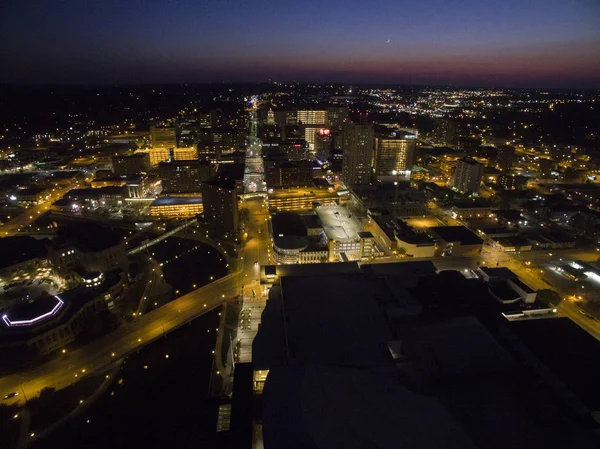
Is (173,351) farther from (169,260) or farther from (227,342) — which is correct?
(169,260)

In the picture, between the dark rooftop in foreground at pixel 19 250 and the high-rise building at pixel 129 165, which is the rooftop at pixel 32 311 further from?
the high-rise building at pixel 129 165

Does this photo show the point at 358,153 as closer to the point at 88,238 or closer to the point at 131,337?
the point at 88,238

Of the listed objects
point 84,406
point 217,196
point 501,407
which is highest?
point 217,196

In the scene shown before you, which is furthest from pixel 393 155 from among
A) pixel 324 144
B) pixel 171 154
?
pixel 171 154

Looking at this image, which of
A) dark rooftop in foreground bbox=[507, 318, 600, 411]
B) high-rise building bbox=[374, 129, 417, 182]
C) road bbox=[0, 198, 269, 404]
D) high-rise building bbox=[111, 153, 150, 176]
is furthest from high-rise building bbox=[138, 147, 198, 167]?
dark rooftop in foreground bbox=[507, 318, 600, 411]

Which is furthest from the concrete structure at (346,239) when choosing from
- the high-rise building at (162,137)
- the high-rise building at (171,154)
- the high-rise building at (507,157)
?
the high-rise building at (162,137)

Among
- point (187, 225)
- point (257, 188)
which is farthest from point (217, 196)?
point (257, 188)

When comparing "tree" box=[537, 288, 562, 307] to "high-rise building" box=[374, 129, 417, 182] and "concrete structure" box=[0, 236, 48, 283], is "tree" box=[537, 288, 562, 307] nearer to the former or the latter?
"high-rise building" box=[374, 129, 417, 182]
